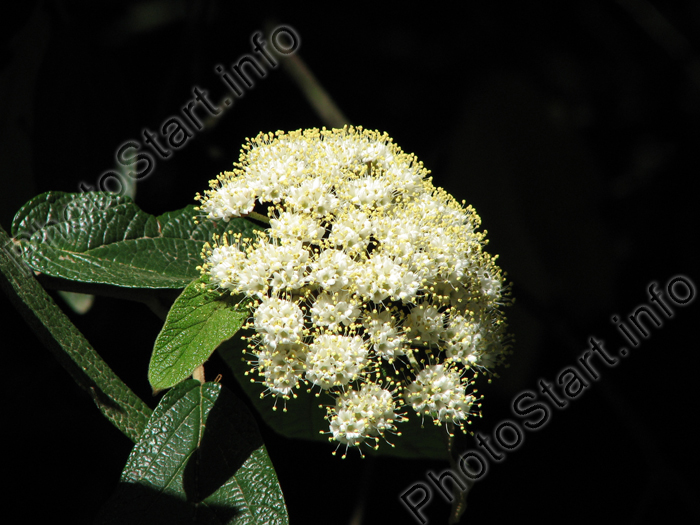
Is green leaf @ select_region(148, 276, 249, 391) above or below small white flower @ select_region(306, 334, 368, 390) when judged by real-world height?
above

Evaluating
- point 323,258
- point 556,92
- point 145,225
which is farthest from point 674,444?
point 145,225
